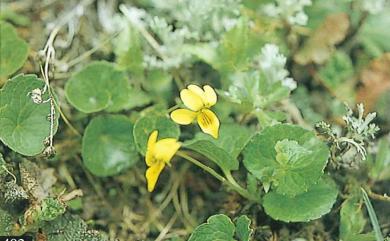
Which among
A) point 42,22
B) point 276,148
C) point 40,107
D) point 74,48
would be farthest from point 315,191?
point 42,22

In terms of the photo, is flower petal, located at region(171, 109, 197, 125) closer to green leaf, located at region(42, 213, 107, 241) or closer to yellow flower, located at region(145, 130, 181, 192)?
yellow flower, located at region(145, 130, 181, 192)

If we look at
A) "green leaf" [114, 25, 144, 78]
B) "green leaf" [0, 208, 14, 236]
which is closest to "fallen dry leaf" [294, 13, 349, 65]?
"green leaf" [114, 25, 144, 78]

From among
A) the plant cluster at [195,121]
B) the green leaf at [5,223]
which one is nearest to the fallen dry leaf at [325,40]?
the plant cluster at [195,121]

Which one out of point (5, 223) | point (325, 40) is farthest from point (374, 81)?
point (5, 223)

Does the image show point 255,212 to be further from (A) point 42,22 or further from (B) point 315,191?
(A) point 42,22

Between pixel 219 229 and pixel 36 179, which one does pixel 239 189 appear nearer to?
pixel 219 229

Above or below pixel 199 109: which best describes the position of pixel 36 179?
below
